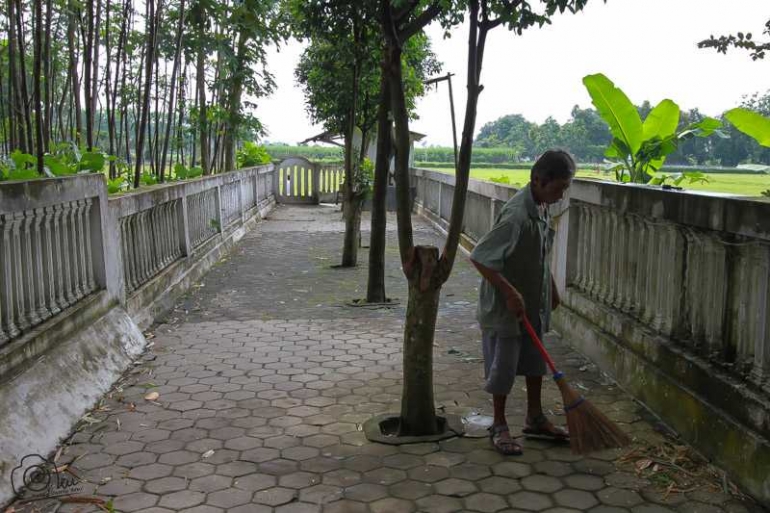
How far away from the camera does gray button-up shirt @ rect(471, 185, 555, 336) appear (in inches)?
147

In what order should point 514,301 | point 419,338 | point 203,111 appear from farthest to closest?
point 203,111 < point 419,338 < point 514,301

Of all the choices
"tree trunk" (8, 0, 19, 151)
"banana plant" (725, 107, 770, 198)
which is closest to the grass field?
"banana plant" (725, 107, 770, 198)

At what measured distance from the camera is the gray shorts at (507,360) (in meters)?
3.84

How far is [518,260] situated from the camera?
3.88 metres

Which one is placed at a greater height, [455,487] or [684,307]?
[684,307]

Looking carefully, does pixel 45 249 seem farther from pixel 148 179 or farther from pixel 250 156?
pixel 250 156

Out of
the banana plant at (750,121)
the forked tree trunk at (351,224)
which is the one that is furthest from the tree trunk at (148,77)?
the banana plant at (750,121)

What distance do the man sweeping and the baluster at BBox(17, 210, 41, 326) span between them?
2.73 metres

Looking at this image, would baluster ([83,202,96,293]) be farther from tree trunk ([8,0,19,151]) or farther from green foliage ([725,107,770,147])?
green foliage ([725,107,770,147])

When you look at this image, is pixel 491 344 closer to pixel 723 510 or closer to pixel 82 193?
pixel 723 510

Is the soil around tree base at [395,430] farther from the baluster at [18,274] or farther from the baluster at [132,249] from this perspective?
the baluster at [132,249]

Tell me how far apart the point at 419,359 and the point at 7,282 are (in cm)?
242

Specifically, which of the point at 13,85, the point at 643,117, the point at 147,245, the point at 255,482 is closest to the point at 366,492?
the point at 255,482

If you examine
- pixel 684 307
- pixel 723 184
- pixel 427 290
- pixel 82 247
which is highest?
pixel 723 184
